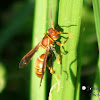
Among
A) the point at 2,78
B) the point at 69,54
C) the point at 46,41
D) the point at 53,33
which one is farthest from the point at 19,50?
the point at 69,54

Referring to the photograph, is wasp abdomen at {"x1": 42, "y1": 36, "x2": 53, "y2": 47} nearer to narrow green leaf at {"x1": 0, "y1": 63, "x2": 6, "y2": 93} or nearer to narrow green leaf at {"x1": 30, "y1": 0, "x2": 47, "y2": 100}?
narrow green leaf at {"x1": 30, "y1": 0, "x2": 47, "y2": 100}

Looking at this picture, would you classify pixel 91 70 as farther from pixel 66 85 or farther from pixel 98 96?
pixel 66 85

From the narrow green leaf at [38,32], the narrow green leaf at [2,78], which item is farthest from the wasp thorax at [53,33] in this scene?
the narrow green leaf at [2,78]

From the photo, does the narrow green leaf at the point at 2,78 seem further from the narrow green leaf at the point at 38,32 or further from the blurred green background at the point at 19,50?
the narrow green leaf at the point at 38,32

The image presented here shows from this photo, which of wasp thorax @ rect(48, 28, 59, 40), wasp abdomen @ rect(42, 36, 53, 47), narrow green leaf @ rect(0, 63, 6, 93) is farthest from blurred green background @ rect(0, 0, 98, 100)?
wasp thorax @ rect(48, 28, 59, 40)

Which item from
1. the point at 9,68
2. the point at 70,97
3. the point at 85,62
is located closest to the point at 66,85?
the point at 70,97

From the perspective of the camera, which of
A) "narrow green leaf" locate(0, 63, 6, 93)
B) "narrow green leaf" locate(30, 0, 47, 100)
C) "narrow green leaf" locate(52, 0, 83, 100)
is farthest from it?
"narrow green leaf" locate(0, 63, 6, 93)
